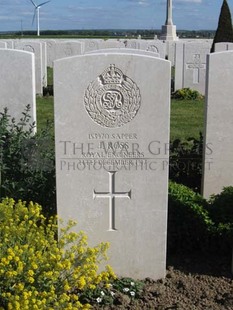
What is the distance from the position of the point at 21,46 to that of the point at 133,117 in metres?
11.8

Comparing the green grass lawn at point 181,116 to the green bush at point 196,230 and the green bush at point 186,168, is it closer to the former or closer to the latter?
the green bush at point 186,168

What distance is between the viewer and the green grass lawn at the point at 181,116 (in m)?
9.20

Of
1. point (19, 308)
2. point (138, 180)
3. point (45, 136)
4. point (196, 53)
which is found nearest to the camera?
point (19, 308)

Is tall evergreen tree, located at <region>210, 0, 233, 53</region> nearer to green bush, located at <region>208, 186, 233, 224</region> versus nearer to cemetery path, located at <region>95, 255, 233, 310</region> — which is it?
green bush, located at <region>208, 186, 233, 224</region>

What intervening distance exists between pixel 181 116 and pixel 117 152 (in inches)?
279

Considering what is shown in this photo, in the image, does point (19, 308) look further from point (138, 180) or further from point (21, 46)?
point (21, 46)

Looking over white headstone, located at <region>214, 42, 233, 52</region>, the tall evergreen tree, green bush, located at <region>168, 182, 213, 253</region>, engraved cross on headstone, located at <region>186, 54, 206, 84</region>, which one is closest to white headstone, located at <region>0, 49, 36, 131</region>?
green bush, located at <region>168, 182, 213, 253</region>

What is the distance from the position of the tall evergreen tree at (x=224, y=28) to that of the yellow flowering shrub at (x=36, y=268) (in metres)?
15.7

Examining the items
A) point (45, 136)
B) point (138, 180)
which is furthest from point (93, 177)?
point (45, 136)

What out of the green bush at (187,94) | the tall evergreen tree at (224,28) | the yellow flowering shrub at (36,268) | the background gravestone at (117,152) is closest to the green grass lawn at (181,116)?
the green bush at (187,94)

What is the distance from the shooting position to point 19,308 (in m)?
3.04

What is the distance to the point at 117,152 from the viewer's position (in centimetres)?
383

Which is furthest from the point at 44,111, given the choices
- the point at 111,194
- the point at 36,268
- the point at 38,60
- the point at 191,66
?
the point at 36,268

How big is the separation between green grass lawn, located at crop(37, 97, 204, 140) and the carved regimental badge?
4.81 metres
